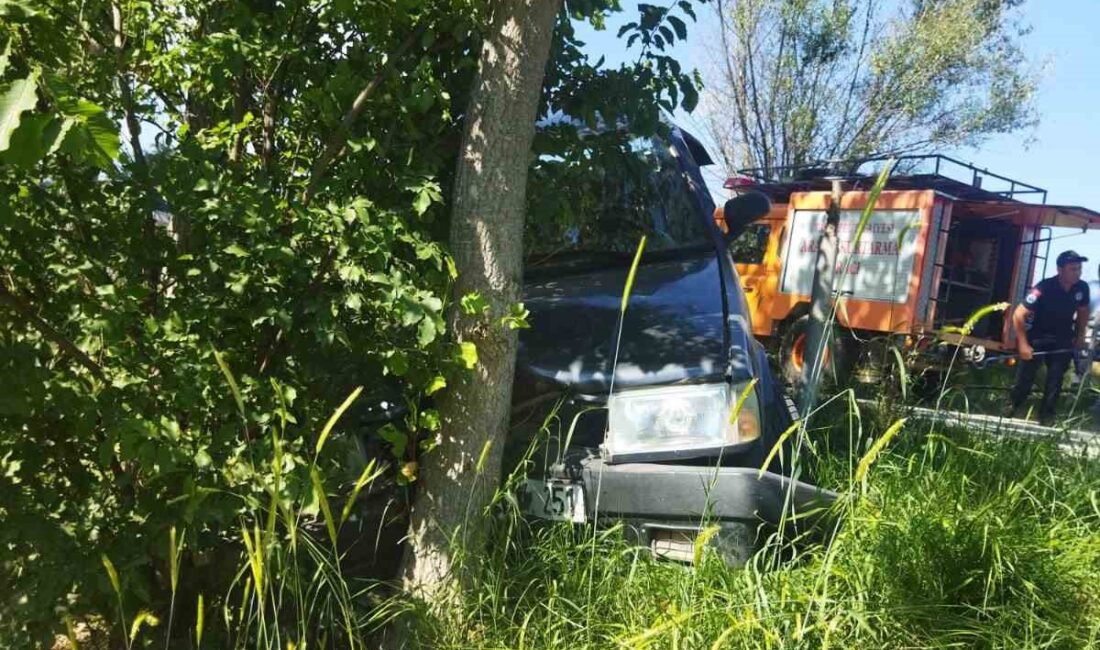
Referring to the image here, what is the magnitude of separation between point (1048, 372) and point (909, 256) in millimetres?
2131

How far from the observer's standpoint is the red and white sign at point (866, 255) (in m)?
10.3

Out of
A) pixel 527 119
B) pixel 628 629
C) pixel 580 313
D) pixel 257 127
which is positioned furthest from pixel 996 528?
pixel 257 127

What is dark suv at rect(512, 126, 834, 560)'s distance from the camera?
2.74 metres

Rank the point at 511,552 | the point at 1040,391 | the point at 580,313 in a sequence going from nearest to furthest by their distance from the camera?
1. the point at 511,552
2. the point at 580,313
3. the point at 1040,391

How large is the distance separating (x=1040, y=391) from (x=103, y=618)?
9154mm

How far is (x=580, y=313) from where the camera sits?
11.4ft

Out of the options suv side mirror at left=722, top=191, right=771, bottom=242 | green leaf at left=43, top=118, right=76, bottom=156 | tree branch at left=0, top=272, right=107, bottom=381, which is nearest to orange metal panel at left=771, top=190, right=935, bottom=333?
suv side mirror at left=722, top=191, right=771, bottom=242

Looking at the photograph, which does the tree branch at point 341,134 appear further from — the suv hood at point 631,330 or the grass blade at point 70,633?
the grass blade at point 70,633

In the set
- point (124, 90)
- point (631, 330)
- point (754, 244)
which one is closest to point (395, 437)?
point (631, 330)

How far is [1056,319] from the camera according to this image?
8.77 meters

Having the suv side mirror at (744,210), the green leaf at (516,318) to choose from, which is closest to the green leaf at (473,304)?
the green leaf at (516,318)

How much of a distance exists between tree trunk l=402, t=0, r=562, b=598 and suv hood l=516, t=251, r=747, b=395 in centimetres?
38

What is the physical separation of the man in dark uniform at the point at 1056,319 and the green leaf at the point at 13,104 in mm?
8670

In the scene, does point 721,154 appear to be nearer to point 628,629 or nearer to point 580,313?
point 580,313
